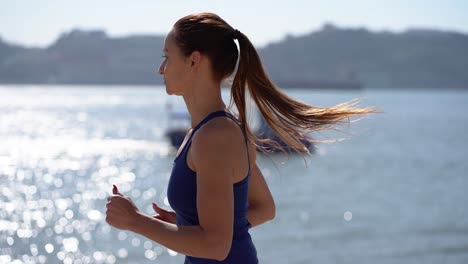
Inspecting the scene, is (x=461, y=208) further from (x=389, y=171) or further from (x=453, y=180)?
(x=389, y=171)

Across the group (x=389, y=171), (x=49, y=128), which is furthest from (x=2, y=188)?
(x=49, y=128)

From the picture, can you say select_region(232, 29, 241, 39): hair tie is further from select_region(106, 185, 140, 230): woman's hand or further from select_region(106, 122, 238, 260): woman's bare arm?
select_region(106, 185, 140, 230): woman's hand

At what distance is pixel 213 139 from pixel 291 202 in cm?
2291

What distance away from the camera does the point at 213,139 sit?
6.71ft

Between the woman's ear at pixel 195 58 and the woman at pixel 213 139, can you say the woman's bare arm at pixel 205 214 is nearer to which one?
the woman at pixel 213 139

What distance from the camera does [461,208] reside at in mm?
23812

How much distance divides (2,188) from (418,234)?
1294 cm

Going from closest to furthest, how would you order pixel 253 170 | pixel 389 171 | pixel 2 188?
pixel 253 170
pixel 2 188
pixel 389 171

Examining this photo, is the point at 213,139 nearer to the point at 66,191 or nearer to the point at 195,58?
the point at 195,58

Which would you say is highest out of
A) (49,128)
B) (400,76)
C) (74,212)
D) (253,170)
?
(253,170)

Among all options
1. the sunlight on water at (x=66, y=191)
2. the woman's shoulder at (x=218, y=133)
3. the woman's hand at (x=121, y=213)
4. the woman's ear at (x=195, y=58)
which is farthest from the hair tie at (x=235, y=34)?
the sunlight on water at (x=66, y=191)

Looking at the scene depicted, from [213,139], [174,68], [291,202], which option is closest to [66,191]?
[291,202]

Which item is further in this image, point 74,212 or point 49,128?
point 49,128

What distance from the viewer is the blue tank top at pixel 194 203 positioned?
6.90 feet
